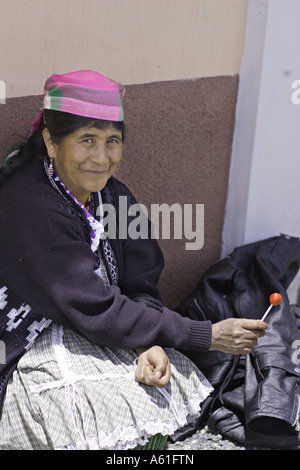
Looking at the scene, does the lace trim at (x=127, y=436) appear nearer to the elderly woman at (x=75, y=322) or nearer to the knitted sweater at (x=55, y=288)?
the elderly woman at (x=75, y=322)

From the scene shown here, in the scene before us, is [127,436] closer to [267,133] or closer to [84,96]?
[84,96]

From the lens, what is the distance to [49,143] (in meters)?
2.36

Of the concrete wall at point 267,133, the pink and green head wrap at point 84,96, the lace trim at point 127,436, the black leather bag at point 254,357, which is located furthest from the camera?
the concrete wall at point 267,133

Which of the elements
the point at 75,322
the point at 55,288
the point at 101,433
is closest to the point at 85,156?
the point at 55,288

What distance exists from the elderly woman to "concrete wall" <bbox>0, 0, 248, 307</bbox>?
0.28 meters

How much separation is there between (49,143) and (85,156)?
0.14m

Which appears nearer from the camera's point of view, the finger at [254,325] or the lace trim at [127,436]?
the lace trim at [127,436]

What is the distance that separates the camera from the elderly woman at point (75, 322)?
223 cm

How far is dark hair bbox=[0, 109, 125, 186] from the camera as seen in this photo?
230 cm

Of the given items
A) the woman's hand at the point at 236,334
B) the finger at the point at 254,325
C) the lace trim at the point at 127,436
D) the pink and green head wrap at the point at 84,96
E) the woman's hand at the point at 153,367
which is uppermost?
the pink and green head wrap at the point at 84,96

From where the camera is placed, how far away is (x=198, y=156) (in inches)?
134

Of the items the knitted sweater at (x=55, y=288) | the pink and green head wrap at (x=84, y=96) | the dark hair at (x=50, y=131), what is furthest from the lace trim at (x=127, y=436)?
the pink and green head wrap at (x=84, y=96)

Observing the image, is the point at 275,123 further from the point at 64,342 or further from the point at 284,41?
the point at 64,342
